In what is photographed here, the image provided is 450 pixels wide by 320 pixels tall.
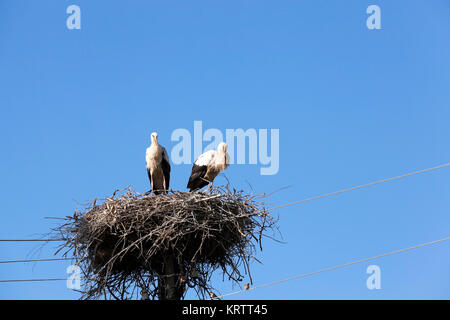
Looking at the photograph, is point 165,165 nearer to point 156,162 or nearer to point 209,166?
point 156,162

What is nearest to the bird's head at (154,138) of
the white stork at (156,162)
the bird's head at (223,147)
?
the white stork at (156,162)

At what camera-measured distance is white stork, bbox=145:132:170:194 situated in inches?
408

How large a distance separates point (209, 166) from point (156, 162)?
77 cm

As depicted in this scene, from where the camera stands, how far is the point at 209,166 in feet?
34.1

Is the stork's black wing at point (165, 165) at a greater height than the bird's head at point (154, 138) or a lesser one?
lesser

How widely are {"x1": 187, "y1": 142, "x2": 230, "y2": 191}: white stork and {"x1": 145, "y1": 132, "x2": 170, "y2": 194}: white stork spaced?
1.32 feet

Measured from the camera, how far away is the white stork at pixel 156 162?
10.4m

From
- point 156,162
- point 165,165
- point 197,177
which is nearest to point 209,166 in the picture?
point 197,177

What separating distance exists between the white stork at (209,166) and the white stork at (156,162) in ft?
1.32

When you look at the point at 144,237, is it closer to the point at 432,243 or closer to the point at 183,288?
the point at 183,288

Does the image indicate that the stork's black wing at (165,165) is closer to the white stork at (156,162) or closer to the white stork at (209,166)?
the white stork at (156,162)
